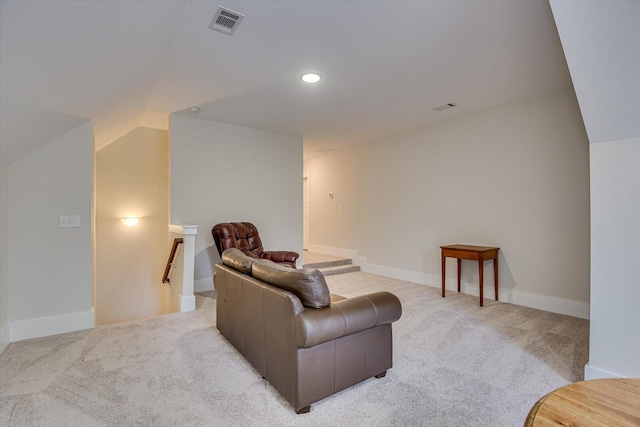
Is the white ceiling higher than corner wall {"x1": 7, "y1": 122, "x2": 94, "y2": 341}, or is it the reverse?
the white ceiling

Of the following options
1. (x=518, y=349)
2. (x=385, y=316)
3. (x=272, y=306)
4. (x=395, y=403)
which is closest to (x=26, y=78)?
(x=272, y=306)

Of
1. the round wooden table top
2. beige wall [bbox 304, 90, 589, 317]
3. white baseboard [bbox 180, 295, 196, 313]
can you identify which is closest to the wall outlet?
white baseboard [bbox 180, 295, 196, 313]

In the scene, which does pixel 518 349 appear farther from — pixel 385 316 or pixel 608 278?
pixel 385 316

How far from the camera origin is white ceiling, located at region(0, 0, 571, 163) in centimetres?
184

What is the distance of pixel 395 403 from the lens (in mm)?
1867

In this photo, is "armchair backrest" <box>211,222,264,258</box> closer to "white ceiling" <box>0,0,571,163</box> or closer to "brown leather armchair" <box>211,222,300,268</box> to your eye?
"brown leather armchair" <box>211,222,300,268</box>

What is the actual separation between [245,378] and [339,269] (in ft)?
12.5

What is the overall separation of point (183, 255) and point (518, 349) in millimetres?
3521

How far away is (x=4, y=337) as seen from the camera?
2641 millimetres

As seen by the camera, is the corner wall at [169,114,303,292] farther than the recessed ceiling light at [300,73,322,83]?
Yes

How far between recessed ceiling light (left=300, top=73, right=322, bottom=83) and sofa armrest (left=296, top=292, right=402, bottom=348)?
2240 millimetres

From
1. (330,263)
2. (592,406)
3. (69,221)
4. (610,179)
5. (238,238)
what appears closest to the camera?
(592,406)

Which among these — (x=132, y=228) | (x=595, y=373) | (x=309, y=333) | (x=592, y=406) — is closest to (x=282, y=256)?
(x=309, y=333)

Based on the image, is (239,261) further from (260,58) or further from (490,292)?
(490,292)
